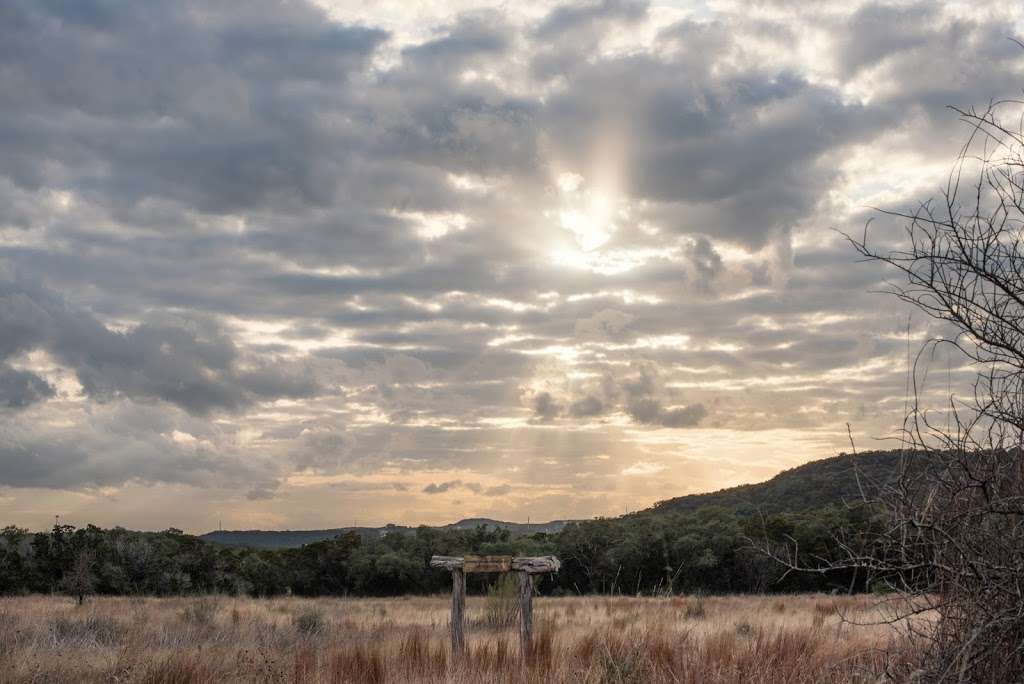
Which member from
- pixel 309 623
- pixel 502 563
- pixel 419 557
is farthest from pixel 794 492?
pixel 502 563

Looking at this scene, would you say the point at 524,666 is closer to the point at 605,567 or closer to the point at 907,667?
the point at 907,667

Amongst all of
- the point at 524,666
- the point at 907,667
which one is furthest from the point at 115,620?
the point at 907,667

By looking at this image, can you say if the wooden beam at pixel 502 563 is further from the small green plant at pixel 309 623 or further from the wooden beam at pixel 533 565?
the small green plant at pixel 309 623

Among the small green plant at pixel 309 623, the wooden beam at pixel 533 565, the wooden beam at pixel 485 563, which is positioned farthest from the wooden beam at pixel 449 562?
the small green plant at pixel 309 623

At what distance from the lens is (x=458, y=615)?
12922 millimetres

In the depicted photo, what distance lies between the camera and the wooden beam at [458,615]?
11705 mm

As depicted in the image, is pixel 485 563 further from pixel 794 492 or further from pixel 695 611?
pixel 794 492

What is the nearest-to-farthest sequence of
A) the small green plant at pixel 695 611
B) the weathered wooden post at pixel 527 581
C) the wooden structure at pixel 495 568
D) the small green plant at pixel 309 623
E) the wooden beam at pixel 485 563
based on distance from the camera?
the weathered wooden post at pixel 527 581 → the wooden structure at pixel 495 568 → the wooden beam at pixel 485 563 → the small green plant at pixel 309 623 → the small green plant at pixel 695 611

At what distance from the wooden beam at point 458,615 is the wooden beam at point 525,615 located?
75 centimetres

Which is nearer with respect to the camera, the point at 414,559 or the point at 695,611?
the point at 695,611

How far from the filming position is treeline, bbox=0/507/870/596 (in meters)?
37.8

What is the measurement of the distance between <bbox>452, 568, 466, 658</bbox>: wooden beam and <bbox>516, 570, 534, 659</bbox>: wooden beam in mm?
754

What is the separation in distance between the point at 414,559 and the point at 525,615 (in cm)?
3450

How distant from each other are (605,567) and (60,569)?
24.3 metres
